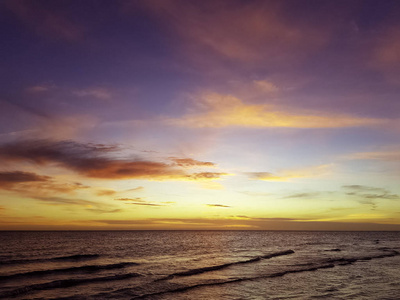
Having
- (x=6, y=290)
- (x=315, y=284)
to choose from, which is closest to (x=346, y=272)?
(x=315, y=284)

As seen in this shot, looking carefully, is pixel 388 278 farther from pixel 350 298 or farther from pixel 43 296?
pixel 43 296

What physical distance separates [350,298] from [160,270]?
71.4 ft

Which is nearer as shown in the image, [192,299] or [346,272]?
[192,299]

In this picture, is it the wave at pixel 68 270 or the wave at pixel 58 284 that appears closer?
the wave at pixel 58 284

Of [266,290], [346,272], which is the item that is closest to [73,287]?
[266,290]

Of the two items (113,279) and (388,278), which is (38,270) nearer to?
(113,279)

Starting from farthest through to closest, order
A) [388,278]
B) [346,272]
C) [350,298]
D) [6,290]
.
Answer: [346,272]
[388,278]
[6,290]
[350,298]

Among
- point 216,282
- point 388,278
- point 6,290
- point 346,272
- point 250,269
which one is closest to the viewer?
point 6,290

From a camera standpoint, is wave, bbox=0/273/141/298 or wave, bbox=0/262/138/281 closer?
wave, bbox=0/273/141/298

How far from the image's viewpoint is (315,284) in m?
28.0

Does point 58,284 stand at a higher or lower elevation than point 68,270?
higher

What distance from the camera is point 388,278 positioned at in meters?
31.2

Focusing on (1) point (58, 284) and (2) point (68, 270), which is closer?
(1) point (58, 284)

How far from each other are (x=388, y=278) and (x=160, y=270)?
24.6 metres
